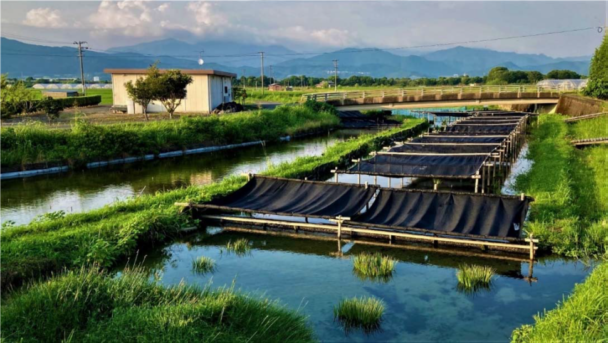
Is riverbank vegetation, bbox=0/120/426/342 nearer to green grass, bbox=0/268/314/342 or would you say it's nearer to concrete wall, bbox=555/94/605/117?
green grass, bbox=0/268/314/342

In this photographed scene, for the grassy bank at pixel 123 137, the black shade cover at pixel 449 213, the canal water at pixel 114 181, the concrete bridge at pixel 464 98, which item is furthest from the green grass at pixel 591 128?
the grassy bank at pixel 123 137

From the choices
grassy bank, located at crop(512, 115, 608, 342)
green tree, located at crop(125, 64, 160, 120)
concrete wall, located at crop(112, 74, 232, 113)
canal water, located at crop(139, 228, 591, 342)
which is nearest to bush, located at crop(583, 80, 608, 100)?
grassy bank, located at crop(512, 115, 608, 342)

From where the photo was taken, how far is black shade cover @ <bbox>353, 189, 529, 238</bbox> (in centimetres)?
980

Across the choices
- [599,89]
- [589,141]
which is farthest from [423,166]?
[599,89]

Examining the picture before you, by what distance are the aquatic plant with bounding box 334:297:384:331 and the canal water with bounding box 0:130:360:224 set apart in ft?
25.9

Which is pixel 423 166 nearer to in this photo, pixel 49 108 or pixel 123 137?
pixel 123 137

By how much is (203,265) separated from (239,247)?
1.26m

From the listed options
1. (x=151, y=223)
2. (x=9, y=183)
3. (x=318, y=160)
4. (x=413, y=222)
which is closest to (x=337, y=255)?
(x=413, y=222)

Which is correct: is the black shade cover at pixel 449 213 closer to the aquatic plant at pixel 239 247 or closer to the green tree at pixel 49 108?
the aquatic plant at pixel 239 247

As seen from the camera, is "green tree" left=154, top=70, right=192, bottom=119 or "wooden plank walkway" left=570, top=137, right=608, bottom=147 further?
"green tree" left=154, top=70, right=192, bottom=119

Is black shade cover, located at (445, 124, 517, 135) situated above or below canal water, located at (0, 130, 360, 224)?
above

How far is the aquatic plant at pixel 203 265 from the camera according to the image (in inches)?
370

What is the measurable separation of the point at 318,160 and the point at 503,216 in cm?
1090

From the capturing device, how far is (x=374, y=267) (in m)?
9.04
